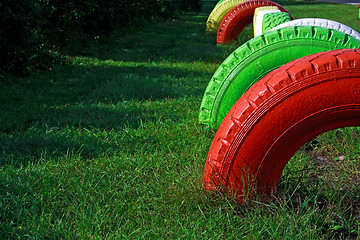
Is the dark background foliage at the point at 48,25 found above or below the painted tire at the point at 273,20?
below

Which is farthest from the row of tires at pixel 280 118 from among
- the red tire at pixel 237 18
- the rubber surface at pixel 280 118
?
the red tire at pixel 237 18

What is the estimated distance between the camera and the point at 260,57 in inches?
136

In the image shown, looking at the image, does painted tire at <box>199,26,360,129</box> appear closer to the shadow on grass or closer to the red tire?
the shadow on grass

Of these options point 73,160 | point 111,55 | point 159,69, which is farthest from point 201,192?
point 111,55

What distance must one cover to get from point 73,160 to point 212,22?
888cm

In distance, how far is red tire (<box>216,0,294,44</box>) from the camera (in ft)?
29.1

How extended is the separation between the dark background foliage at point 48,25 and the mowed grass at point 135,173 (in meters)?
0.52

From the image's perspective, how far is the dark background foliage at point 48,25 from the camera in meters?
5.62

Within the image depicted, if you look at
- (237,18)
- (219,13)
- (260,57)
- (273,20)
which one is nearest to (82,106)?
(260,57)

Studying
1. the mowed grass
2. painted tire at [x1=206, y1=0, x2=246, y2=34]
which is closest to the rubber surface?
the mowed grass

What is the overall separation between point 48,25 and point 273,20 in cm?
451

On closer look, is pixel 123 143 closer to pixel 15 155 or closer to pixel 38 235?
pixel 15 155

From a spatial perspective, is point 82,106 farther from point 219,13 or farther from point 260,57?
point 219,13

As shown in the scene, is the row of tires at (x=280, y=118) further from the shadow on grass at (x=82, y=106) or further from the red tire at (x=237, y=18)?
the red tire at (x=237, y=18)
